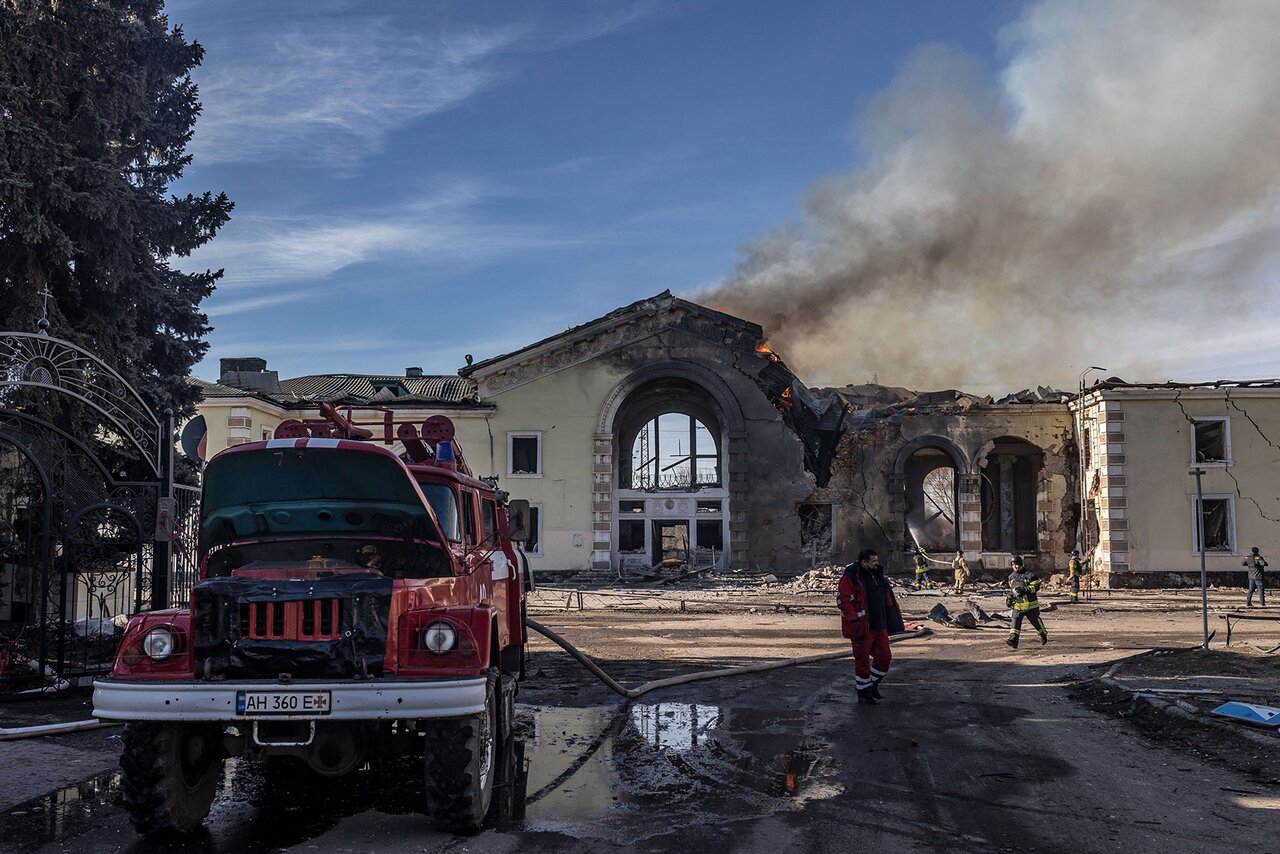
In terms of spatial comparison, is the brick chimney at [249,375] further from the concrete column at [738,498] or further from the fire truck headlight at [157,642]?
the fire truck headlight at [157,642]

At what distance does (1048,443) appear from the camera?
118ft

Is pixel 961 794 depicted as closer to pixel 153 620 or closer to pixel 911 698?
pixel 911 698

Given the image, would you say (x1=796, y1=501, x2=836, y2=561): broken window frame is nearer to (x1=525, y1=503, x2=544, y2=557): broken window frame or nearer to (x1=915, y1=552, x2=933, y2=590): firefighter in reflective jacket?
(x1=915, y1=552, x2=933, y2=590): firefighter in reflective jacket

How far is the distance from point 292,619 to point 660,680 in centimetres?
791

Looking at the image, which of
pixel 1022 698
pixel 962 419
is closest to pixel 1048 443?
pixel 962 419

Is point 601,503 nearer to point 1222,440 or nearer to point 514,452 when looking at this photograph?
point 514,452

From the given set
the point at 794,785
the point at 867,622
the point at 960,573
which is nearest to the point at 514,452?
the point at 960,573

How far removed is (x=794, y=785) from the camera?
7.72 meters

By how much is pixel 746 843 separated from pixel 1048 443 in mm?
33265

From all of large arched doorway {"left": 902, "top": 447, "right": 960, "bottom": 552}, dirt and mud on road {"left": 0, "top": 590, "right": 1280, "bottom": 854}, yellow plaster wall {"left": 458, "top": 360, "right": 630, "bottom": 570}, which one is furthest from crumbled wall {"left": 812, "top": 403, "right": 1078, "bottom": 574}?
dirt and mud on road {"left": 0, "top": 590, "right": 1280, "bottom": 854}

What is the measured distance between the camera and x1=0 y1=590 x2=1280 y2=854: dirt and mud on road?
6285mm

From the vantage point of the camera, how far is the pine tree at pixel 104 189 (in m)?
16.0

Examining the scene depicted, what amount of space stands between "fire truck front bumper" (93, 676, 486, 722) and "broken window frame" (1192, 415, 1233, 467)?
109ft

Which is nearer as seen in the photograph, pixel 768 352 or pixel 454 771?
pixel 454 771
